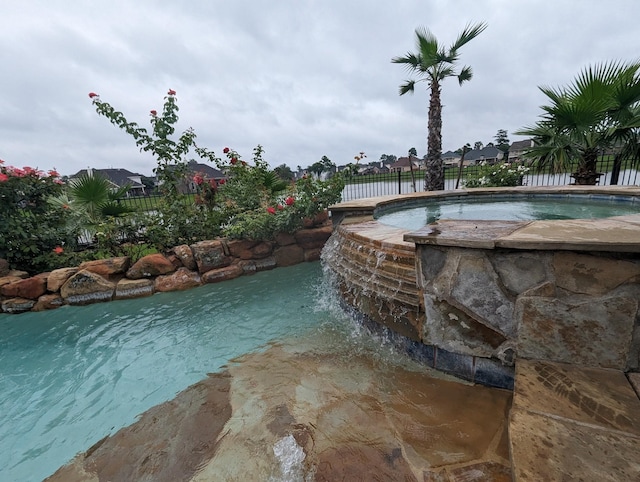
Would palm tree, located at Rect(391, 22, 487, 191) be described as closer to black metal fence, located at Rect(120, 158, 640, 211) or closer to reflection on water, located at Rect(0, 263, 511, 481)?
black metal fence, located at Rect(120, 158, 640, 211)

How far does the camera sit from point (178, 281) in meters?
5.06

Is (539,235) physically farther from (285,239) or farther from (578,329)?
(285,239)

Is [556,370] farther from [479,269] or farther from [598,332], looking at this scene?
[479,269]

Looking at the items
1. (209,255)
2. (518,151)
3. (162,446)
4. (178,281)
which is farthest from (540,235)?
(518,151)

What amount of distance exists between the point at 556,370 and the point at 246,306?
3.48m

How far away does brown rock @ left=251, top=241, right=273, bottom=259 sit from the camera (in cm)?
577

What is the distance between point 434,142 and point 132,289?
9.31m

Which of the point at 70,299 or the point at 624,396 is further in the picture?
the point at 70,299

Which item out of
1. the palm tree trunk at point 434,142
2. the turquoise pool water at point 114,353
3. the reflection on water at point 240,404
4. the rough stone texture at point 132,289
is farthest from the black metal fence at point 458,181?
the reflection on water at point 240,404

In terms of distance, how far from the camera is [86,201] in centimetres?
592

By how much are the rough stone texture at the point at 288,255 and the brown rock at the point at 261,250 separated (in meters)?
0.15

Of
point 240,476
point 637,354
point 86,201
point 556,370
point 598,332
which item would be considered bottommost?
point 240,476

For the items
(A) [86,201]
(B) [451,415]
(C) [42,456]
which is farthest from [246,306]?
(A) [86,201]

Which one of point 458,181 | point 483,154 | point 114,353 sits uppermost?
point 483,154
